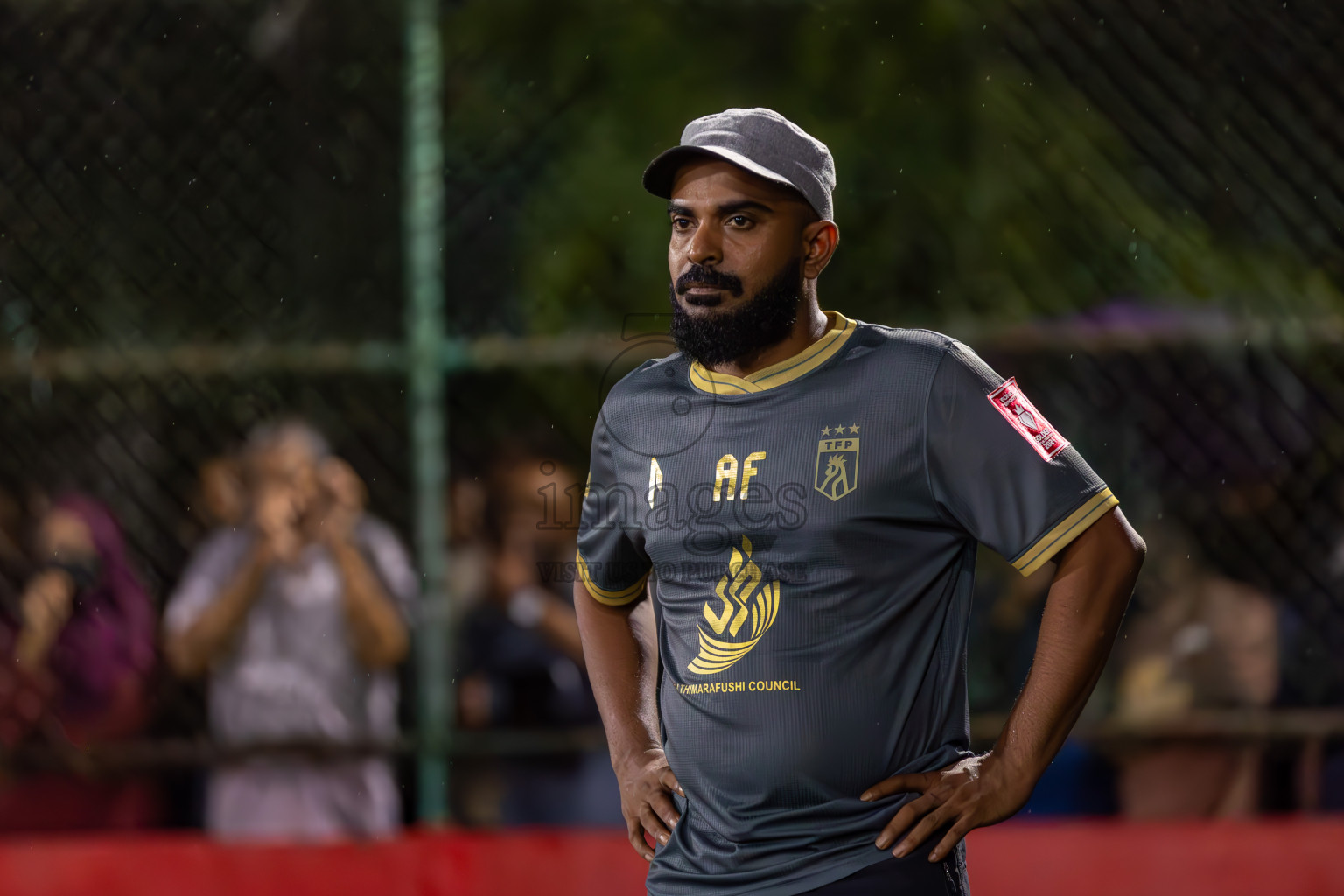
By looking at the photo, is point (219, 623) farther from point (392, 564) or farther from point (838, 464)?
point (838, 464)

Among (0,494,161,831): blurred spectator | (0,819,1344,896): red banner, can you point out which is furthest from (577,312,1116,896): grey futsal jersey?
(0,494,161,831): blurred spectator

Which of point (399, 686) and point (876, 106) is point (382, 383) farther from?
point (876, 106)

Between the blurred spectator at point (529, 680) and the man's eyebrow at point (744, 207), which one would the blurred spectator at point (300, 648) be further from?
the man's eyebrow at point (744, 207)

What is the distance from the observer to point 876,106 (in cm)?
409

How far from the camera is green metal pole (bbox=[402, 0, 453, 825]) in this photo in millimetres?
3547

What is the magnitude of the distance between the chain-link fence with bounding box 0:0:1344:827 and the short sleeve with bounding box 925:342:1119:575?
181cm

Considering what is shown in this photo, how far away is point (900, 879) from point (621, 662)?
27.3 inches

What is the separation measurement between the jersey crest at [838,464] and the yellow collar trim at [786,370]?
0.44ft

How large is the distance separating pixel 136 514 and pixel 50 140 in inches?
47.2

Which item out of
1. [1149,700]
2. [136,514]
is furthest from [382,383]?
[1149,700]

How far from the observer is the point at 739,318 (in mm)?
2000

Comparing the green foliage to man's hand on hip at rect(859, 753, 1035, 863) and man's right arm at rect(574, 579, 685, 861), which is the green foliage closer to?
man's right arm at rect(574, 579, 685, 861)

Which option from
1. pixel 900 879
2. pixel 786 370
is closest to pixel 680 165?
pixel 786 370

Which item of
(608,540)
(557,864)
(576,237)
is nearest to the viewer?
(608,540)
